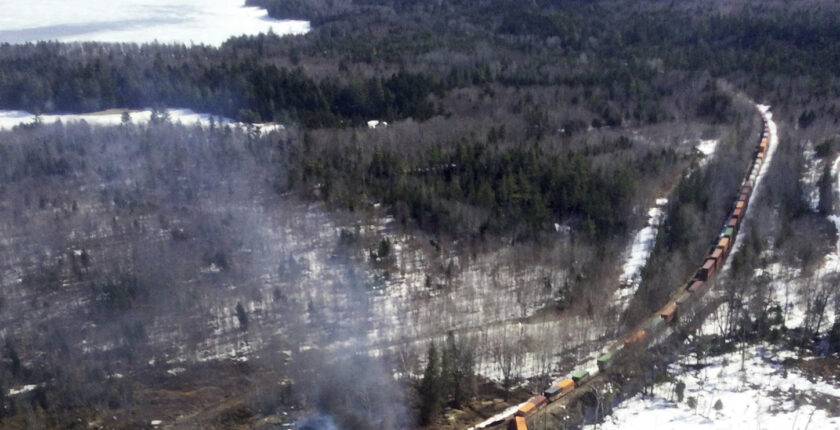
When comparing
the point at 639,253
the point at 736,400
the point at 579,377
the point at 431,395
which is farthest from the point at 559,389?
the point at 639,253

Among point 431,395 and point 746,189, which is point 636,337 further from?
point 746,189

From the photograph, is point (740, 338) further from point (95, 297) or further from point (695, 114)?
point (695, 114)

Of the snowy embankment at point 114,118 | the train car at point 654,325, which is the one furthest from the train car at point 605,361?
the snowy embankment at point 114,118

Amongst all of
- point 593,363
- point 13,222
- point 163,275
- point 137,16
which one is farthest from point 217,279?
point 137,16

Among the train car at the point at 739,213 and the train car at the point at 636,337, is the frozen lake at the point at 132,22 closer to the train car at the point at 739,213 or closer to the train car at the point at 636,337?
the train car at the point at 739,213

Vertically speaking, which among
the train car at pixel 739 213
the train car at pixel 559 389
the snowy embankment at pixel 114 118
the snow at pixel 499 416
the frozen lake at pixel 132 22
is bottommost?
the snow at pixel 499 416

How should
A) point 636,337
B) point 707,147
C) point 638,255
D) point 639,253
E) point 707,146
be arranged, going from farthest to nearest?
1. point 707,146
2. point 707,147
3. point 639,253
4. point 638,255
5. point 636,337

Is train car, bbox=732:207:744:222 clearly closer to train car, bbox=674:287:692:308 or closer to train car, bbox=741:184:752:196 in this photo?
train car, bbox=741:184:752:196

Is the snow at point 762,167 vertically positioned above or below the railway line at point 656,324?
above
